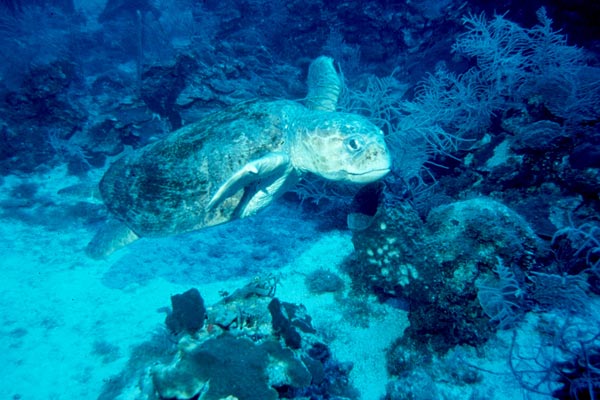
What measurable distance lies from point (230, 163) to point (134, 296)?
2.87 m

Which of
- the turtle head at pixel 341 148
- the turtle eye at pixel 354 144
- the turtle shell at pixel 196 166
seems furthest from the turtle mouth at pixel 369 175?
the turtle shell at pixel 196 166

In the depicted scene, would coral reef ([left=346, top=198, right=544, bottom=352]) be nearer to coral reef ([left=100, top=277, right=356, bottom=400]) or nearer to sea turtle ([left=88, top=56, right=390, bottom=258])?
sea turtle ([left=88, top=56, right=390, bottom=258])

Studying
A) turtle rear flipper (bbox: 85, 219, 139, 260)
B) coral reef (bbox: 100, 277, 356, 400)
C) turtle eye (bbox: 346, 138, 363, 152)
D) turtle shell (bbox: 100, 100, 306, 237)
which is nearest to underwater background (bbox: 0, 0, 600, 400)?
coral reef (bbox: 100, 277, 356, 400)

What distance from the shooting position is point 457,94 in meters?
5.41

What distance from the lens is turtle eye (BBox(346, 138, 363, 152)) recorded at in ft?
11.2

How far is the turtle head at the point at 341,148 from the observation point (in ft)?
11.0

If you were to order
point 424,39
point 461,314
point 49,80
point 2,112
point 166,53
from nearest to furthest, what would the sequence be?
1. point 461,314
2. point 2,112
3. point 49,80
4. point 424,39
5. point 166,53

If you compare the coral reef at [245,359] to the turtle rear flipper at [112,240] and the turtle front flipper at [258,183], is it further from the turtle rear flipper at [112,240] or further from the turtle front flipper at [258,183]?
the turtle rear flipper at [112,240]

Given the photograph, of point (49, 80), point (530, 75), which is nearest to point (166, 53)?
point (49, 80)

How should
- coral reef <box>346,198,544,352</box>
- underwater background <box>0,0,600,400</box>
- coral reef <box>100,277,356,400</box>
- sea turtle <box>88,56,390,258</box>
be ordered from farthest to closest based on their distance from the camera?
sea turtle <box>88,56,390,258</box> → coral reef <box>346,198,544,352</box> → underwater background <box>0,0,600,400</box> → coral reef <box>100,277,356,400</box>

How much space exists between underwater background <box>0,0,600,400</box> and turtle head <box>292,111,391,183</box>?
2.74 feet

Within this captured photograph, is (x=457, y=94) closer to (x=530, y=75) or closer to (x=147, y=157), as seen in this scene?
(x=530, y=75)

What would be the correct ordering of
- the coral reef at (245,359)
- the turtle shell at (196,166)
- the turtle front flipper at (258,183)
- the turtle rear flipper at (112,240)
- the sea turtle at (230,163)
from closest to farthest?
the coral reef at (245,359), the turtle front flipper at (258,183), the sea turtle at (230,163), the turtle shell at (196,166), the turtle rear flipper at (112,240)

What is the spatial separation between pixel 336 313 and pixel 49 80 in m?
9.61
